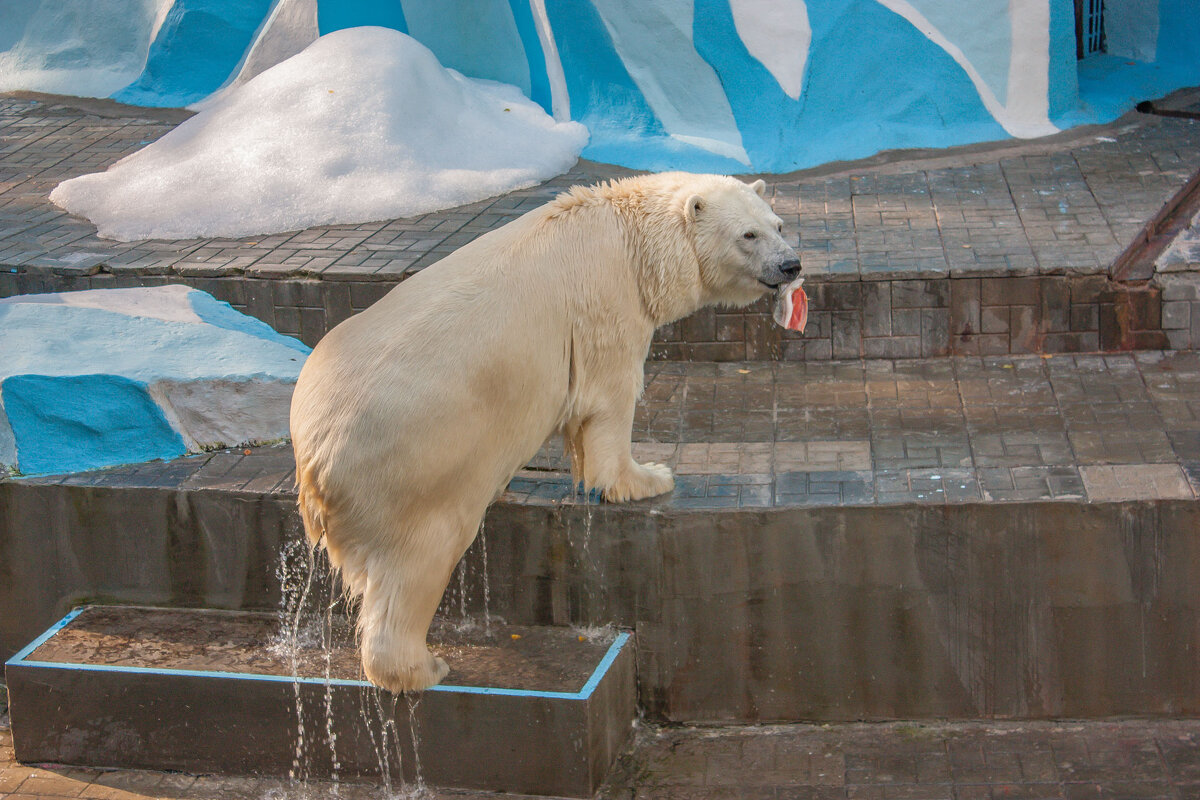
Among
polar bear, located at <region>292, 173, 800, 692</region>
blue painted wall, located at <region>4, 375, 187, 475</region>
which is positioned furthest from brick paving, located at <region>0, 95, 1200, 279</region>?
polar bear, located at <region>292, 173, 800, 692</region>

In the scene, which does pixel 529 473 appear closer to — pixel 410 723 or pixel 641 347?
pixel 641 347

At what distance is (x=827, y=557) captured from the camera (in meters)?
4.38

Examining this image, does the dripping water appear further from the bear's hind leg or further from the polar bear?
the bear's hind leg

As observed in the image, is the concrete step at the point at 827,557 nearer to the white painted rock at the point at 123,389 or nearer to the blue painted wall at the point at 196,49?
the white painted rock at the point at 123,389

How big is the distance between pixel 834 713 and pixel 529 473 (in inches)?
59.3

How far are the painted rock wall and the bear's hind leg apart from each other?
4.67m

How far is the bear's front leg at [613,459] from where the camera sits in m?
4.38

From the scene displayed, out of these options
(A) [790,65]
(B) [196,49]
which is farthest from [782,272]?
(B) [196,49]

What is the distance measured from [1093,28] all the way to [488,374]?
7.16 meters

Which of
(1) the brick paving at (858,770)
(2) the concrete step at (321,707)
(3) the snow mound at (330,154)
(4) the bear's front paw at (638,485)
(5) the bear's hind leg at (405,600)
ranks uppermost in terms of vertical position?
(3) the snow mound at (330,154)

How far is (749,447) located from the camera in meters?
4.98

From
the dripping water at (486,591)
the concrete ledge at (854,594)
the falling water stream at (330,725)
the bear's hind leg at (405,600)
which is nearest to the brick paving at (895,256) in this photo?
the concrete ledge at (854,594)

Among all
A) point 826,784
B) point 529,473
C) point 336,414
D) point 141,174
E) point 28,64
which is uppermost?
point 28,64

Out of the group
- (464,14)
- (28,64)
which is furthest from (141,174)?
(28,64)
